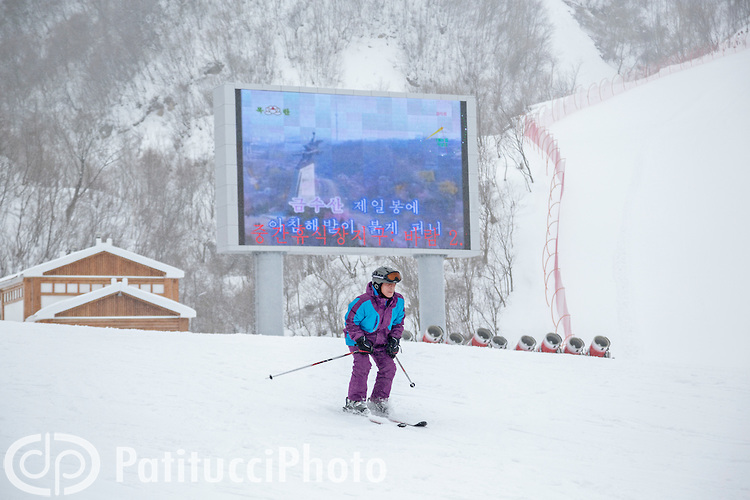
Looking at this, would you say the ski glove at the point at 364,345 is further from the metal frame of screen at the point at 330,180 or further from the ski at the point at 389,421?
the metal frame of screen at the point at 330,180

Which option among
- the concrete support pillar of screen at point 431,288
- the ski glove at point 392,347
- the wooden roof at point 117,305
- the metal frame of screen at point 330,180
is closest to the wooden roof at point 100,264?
the wooden roof at point 117,305

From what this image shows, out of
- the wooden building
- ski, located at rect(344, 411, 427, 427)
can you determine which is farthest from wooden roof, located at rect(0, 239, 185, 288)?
ski, located at rect(344, 411, 427, 427)

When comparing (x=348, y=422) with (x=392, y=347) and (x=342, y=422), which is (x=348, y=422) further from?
(x=392, y=347)

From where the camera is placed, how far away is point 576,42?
79875 mm

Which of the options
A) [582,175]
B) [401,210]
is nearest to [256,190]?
[401,210]

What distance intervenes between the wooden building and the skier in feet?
30.6

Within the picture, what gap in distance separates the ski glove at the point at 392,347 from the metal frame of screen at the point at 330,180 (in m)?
7.94

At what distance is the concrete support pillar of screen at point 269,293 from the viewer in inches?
642

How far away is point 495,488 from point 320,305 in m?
34.1

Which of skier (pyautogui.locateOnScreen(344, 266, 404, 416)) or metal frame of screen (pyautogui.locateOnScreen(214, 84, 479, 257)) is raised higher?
metal frame of screen (pyautogui.locateOnScreen(214, 84, 479, 257))

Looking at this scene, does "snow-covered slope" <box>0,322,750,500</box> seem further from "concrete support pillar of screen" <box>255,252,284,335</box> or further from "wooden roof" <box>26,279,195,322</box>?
"wooden roof" <box>26,279,195,322</box>

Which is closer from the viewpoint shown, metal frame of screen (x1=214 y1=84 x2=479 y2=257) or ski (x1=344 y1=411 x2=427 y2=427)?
ski (x1=344 y1=411 x2=427 y2=427)

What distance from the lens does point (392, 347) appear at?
8.20 meters

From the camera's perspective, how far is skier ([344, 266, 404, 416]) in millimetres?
8125
